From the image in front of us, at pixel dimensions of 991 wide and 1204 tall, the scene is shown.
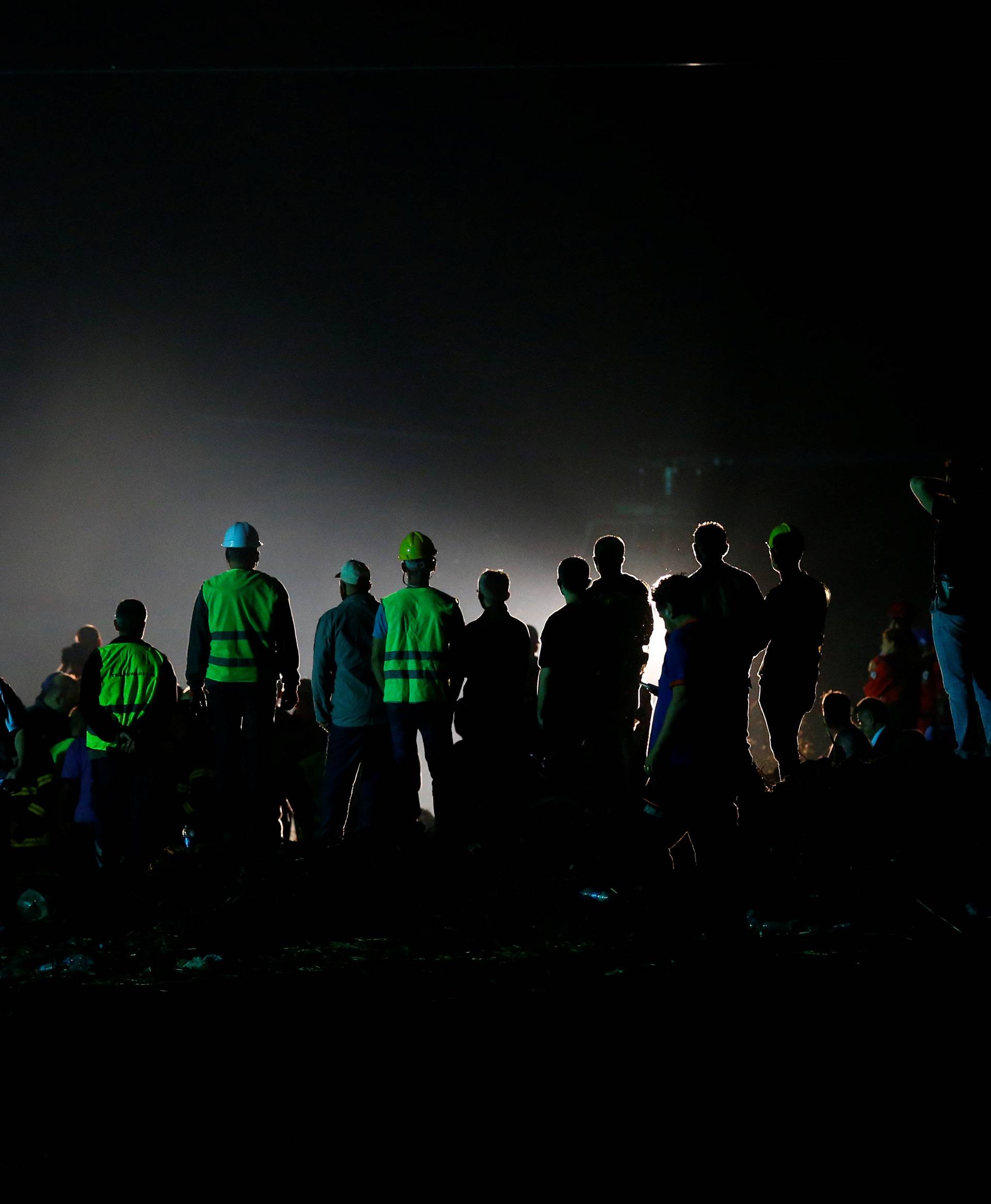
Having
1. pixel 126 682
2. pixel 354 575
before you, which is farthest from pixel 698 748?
pixel 126 682

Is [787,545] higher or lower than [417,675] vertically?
higher

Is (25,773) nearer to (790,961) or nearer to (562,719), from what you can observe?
(562,719)

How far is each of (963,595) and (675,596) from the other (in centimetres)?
222

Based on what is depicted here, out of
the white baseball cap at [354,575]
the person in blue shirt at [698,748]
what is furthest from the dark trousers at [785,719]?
the white baseball cap at [354,575]

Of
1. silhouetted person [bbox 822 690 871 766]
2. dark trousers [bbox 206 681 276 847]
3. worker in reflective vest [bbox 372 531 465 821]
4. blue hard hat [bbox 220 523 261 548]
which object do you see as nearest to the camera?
dark trousers [bbox 206 681 276 847]

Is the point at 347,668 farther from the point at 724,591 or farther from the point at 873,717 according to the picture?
the point at 873,717

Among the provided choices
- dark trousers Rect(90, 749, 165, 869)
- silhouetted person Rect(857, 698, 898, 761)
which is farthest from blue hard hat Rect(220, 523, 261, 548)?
silhouetted person Rect(857, 698, 898, 761)

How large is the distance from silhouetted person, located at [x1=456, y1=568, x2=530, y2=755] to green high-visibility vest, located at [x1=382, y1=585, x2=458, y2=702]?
0.75 ft

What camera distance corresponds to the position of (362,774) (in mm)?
7352

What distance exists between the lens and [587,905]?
5.78 meters

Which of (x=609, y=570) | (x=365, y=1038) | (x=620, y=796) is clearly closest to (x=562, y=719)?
(x=620, y=796)

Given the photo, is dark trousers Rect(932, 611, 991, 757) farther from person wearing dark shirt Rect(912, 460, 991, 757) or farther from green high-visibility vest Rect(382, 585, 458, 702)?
green high-visibility vest Rect(382, 585, 458, 702)

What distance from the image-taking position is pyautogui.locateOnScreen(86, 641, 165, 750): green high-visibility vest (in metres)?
7.03

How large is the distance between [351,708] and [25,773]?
2.21 meters
